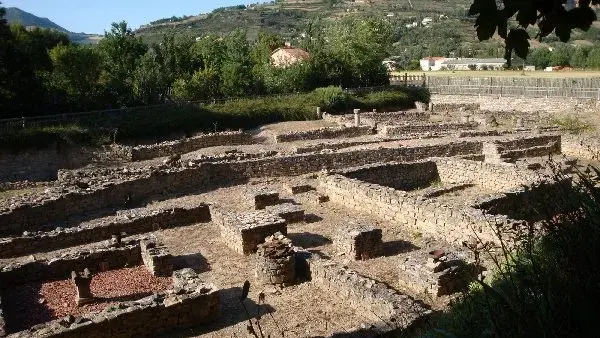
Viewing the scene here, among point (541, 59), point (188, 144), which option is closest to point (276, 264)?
point (188, 144)

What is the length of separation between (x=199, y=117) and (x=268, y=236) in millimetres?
22957

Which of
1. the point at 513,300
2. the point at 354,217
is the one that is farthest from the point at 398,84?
the point at 513,300

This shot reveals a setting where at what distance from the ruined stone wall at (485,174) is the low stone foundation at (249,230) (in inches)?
312

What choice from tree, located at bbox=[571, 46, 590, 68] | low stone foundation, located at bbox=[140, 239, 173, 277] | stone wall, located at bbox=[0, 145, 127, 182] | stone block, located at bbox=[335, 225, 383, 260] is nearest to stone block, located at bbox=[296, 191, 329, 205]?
stone block, located at bbox=[335, 225, 383, 260]

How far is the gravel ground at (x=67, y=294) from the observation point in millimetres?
10383

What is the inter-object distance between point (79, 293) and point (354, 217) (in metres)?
7.81

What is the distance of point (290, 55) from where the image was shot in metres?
64.5

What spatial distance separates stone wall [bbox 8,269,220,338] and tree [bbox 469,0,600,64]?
23.6ft

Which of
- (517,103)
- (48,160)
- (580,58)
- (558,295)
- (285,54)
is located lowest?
(517,103)

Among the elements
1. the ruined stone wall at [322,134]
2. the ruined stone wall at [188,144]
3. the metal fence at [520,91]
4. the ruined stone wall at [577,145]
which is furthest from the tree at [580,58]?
the ruined stone wall at [188,144]

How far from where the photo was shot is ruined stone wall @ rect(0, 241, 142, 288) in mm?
11922

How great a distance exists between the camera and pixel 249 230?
1313cm

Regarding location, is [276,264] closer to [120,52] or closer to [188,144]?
[188,144]

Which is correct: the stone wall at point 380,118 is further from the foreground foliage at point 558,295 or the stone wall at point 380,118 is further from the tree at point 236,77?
the foreground foliage at point 558,295
